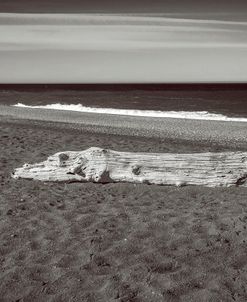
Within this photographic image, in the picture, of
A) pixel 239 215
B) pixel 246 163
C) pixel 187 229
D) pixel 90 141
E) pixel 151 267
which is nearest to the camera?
pixel 151 267

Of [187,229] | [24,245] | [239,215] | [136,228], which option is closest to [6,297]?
[24,245]

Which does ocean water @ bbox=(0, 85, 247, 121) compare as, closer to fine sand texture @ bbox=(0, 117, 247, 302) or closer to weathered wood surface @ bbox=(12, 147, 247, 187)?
weathered wood surface @ bbox=(12, 147, 247, 187)

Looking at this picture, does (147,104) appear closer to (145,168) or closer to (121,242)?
(145,168)

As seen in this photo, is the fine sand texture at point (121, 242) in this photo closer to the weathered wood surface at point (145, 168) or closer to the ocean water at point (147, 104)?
the weathered wood surface at point (145, 168)

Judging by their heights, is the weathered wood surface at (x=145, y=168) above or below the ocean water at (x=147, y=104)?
above

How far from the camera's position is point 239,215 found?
21.7ft

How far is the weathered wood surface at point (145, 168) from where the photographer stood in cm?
805

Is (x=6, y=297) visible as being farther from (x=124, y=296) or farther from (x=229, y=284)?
(x=229, y=284)

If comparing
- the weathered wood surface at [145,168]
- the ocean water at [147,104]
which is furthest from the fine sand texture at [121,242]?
the ocean water at [147,104]

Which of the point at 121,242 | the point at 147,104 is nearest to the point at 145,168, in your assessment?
the point at 121,242

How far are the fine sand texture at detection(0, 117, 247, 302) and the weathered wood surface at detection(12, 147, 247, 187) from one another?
0.62 ft

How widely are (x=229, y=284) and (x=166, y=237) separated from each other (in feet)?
4.38

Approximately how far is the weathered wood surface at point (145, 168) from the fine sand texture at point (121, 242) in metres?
0.19

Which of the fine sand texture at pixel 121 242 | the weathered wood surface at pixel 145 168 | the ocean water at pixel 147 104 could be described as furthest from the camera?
the ocean water at pixel 147 104
